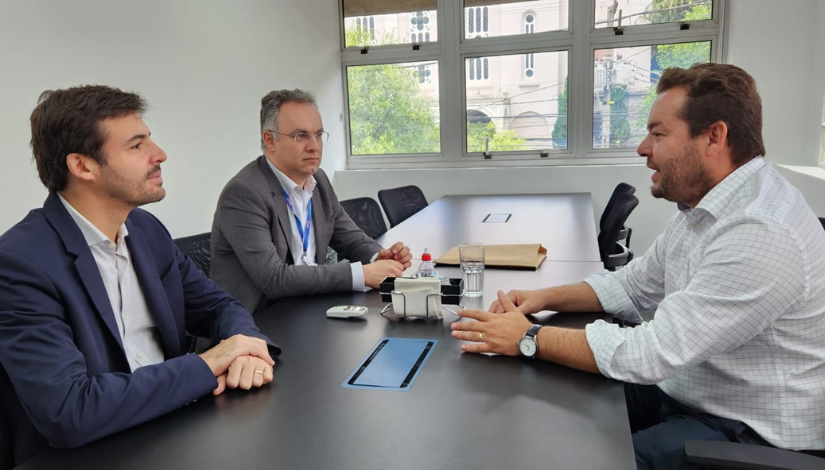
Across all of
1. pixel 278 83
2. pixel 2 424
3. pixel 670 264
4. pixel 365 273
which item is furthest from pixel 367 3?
pixel 2 424

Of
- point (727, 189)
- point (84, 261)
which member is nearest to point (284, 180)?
point (84, 261)

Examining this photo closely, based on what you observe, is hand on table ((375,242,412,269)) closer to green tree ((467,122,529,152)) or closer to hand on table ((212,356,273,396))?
hand on table ((212,356,273,396))

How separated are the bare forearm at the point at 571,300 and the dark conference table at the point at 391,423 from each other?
1.27 feet

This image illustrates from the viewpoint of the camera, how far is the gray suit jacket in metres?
1.96

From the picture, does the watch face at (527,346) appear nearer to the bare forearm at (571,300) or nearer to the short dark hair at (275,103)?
the bare forearm at (571,300)

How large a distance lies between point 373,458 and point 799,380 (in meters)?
1.01

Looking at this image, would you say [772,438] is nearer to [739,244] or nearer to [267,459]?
[739,244]

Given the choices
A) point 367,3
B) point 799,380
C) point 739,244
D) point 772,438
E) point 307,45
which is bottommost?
point 772,438

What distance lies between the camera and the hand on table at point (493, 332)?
4.40ft

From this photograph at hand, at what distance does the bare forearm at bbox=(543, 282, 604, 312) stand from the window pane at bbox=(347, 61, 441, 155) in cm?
400

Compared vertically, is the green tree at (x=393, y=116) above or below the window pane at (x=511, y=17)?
below

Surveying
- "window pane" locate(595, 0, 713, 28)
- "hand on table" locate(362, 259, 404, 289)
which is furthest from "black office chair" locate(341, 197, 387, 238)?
"window pane" locate(595, 0, 713, 28)

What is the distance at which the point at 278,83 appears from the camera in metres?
4.50

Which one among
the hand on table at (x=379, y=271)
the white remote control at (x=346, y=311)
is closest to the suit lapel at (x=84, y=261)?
the white remote control at (x=346, y=311)
